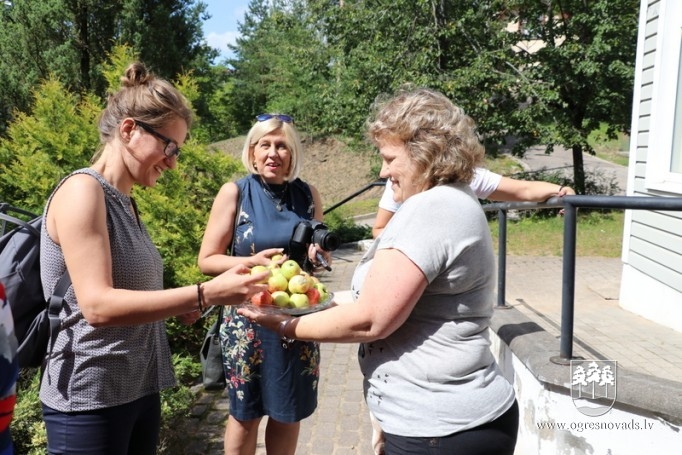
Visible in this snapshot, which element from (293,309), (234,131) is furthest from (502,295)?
(234,131)

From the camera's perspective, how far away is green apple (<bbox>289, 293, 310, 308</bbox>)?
2.31 metres

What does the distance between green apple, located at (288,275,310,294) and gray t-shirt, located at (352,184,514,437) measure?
0.63 m

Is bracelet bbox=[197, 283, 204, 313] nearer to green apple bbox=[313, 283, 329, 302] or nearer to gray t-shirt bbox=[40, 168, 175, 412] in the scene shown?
gray t-shirt bbox=[40, 168, 175, 412]

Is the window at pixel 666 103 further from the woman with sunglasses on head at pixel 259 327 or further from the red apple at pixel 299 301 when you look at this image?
the red apple at pixel 299 301

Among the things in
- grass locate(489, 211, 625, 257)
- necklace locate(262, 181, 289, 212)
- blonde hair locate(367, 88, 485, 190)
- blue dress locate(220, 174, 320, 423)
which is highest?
blonde hair locate(367, 88, 485, 190)

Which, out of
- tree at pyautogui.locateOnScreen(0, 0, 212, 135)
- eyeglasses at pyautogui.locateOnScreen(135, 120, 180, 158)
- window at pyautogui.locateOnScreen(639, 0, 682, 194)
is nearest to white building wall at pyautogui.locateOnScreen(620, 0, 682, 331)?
window at pyautogui.locateOnScreen(639, 0, 682, 194)

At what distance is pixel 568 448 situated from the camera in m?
2.68

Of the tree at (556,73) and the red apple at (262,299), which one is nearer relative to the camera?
the red apple at (262,299)

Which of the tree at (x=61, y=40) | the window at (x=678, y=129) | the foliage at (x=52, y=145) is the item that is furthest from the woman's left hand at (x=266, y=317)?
the tree at (x=61, y=40)

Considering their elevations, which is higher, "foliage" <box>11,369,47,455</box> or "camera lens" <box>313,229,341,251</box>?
"camera lens" <box>313,229,341,251</box>

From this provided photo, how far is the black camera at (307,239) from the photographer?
2748 millimetres

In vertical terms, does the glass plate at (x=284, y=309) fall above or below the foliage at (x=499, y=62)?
below

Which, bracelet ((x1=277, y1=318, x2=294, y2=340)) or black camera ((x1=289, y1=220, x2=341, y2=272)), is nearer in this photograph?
bracelet ((x1=277, y1=318, x2=294, y2=340))

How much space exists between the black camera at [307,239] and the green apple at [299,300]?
460 mm
